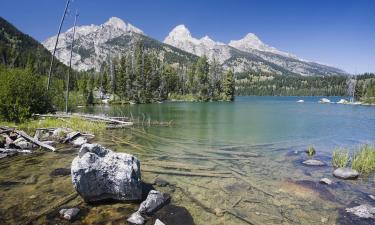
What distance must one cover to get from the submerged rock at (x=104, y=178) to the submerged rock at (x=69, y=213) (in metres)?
0.91

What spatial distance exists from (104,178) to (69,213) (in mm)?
1856

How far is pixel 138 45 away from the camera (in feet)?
448

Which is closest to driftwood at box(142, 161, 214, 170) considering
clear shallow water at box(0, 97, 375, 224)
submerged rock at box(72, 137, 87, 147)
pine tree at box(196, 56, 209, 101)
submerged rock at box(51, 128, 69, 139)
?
clear shallow water at box(0, 97, 375, 224)

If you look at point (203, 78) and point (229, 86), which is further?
point (203, 78)

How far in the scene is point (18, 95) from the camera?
3019 cm

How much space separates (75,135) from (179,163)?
12248 millimetres

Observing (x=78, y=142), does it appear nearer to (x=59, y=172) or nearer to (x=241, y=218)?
(x=59, y=172)

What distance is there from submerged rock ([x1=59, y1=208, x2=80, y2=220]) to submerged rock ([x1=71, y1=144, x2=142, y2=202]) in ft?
2.98

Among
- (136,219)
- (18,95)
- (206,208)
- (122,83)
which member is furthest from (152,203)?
(122,83)

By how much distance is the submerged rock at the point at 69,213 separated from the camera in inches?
416

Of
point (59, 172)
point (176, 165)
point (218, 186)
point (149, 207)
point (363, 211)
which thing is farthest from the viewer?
point (176, 165)

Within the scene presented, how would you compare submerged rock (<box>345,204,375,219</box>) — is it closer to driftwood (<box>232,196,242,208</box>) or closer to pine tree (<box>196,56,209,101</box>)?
driftwood (<box>232,196,242,208</box>)

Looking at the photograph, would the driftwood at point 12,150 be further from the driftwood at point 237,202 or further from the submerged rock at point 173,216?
the driftwood at point 237,202

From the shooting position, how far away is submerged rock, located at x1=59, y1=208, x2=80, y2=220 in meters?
10.6
